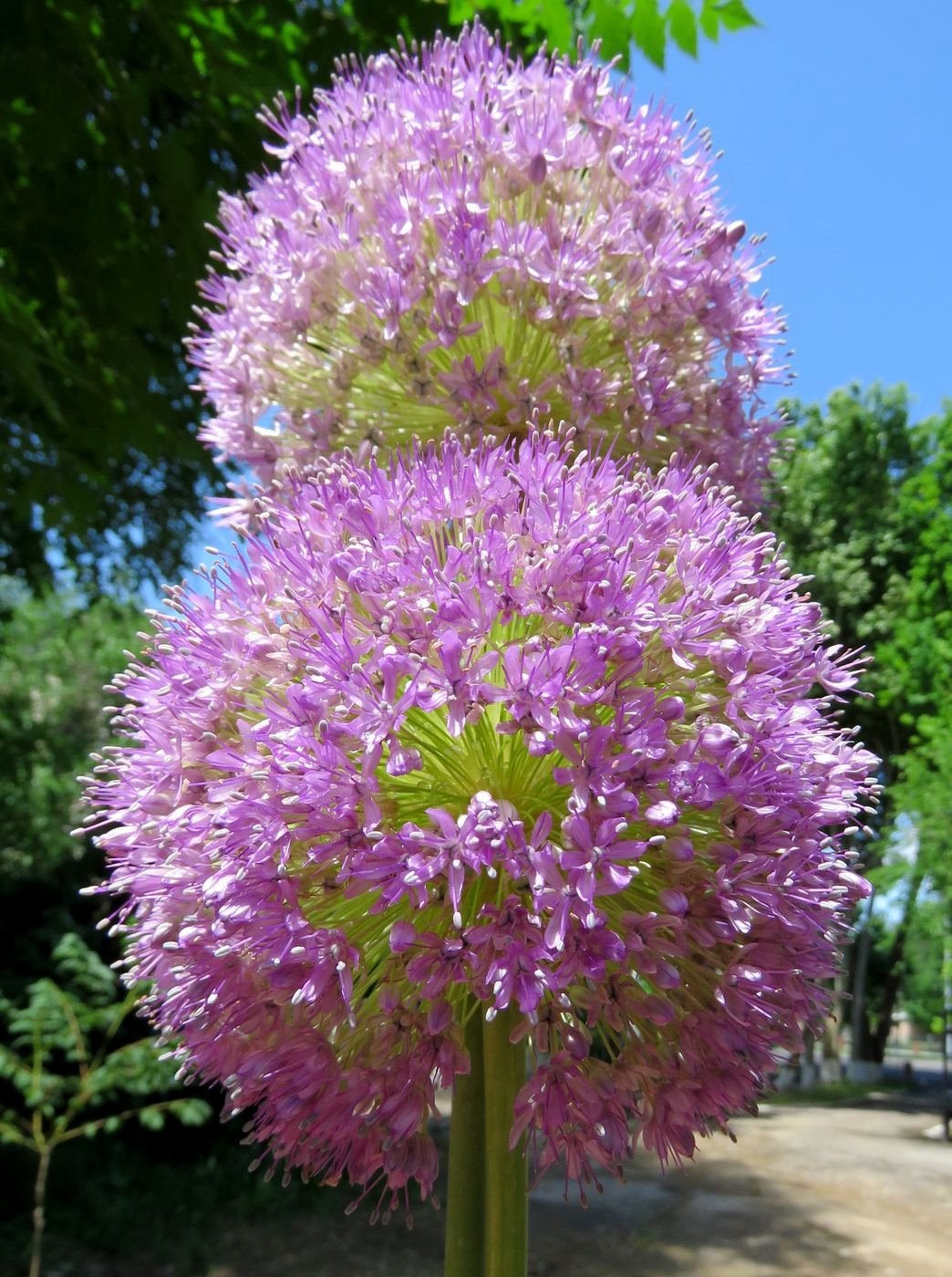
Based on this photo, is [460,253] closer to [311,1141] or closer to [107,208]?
[311,1141]

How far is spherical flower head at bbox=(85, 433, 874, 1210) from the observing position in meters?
0.98

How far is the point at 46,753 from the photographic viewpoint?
19.6 metres

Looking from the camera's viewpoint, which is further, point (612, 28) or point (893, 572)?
point (893, 572)

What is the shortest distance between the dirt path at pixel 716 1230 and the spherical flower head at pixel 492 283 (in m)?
8.90

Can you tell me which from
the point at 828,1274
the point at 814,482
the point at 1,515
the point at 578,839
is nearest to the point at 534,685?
the point at 578,839

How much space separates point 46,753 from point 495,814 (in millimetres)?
20186

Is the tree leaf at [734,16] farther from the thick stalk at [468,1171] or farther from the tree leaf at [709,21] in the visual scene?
the thick stalk at [468,1171]

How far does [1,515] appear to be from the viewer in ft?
20.1

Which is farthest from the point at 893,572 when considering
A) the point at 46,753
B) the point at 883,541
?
the point at 46,753

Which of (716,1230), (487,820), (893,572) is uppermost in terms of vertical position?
(893,572)

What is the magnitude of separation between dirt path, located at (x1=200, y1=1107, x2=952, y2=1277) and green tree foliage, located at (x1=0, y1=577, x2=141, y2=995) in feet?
10.8

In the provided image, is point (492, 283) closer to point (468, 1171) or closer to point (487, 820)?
point (487, 820)

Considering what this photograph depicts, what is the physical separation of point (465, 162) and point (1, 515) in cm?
534

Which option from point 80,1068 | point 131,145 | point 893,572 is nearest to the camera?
point 131,145
